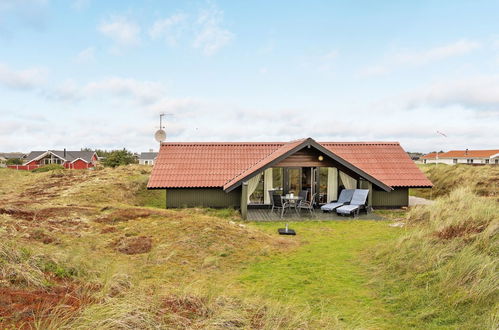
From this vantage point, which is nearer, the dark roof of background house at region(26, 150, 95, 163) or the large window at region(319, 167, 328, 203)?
the large window at region(319, 167, 328, 203)

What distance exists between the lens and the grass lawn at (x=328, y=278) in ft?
A: 15.2

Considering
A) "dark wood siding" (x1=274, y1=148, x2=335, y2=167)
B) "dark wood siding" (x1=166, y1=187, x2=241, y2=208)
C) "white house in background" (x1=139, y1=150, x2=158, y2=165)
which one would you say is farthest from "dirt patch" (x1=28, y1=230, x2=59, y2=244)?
"white house in background" (x1=139, y1=150, x2=158, y2=165)

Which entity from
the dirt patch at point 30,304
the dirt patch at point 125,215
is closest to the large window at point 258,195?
the dirt patch at point 125,215

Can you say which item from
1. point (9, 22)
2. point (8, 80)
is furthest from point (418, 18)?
point (8, 80)

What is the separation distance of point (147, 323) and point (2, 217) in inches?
319

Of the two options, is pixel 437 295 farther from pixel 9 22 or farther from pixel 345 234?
pixel 9 22

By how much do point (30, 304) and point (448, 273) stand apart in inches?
242

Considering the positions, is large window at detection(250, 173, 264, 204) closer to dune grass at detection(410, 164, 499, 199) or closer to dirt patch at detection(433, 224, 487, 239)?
dirt patch at detection(433, 224, 487, 239)

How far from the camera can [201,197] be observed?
14156 mm

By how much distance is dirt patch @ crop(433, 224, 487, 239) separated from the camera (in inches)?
263

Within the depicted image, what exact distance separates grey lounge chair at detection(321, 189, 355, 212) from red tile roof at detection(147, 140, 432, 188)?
5.76 ft

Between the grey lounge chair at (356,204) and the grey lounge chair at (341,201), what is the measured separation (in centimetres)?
25

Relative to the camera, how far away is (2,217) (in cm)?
869

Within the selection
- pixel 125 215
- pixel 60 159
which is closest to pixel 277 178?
pixel 125 215
